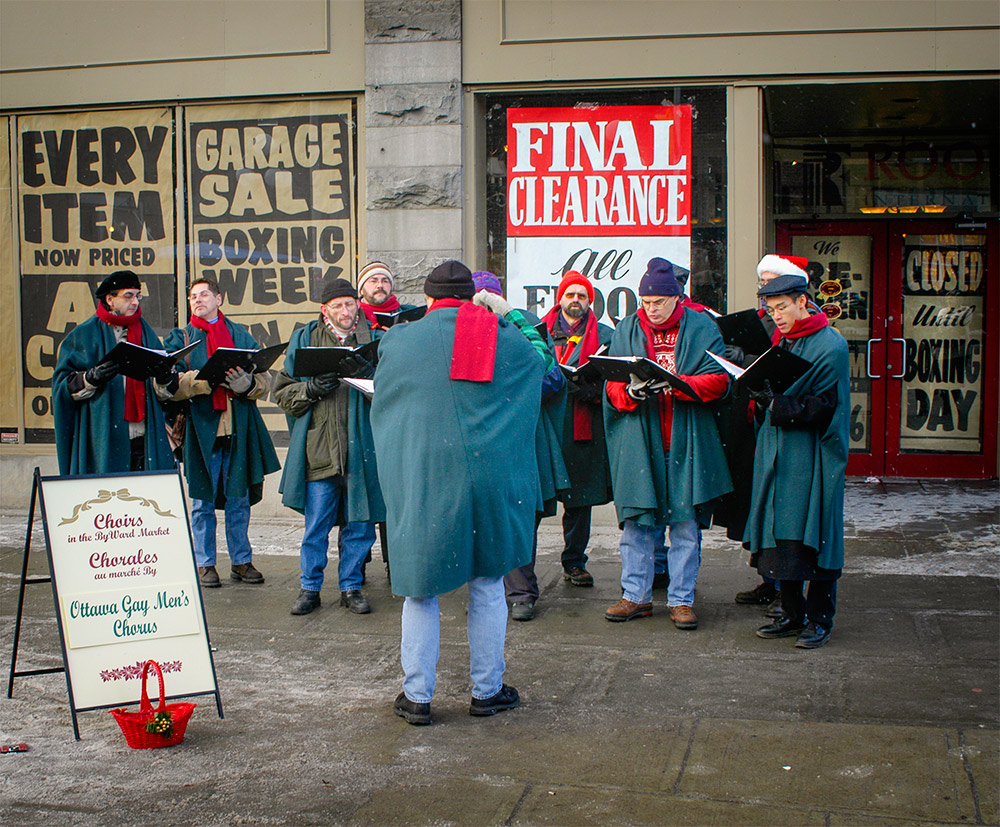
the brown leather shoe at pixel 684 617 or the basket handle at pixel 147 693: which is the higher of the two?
the basket handle at pixel 147 693

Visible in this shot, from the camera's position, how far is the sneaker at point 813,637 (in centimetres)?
523

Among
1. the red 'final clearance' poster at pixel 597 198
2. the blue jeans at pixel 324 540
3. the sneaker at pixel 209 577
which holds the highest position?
the red 'final clearance' poster at pixel 597 198

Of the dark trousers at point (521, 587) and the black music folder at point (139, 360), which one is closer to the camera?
the black music folder at point (139, 360)

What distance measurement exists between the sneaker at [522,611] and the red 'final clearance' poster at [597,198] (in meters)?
3.32

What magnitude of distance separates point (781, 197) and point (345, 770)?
791 cm

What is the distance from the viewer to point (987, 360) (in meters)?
10.1

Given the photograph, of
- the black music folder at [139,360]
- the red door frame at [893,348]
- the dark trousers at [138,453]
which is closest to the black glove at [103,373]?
the black music folder at [139,360]

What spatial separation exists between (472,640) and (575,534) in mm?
2261

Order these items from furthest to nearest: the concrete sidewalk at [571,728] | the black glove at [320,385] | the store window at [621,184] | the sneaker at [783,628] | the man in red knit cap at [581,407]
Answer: the store window at [621,184] → the man in red knit cap at [581,407] → the black glove at [320,385] → the sneaker at [783,628] → the concrete sidewalk at [571,728]

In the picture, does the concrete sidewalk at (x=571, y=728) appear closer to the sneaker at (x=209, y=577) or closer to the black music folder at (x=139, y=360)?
the sneaker at (x=209, y=577)

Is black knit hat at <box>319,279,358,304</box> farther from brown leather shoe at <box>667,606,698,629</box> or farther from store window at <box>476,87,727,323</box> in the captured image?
store window at <box>476,87,727,323</box>

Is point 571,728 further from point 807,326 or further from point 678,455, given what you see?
point 807,326

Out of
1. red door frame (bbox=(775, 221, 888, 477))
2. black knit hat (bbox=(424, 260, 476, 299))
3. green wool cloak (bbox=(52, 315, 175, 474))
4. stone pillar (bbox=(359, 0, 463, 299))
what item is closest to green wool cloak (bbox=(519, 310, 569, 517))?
black knit hat (bbox=(424, 260, 476, 299))

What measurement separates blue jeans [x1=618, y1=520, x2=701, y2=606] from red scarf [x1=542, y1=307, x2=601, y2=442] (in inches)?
28.8
